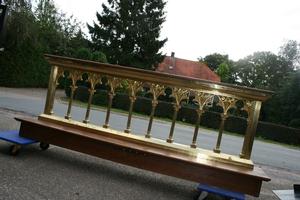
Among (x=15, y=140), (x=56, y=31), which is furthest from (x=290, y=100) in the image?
(x=15, y=140)

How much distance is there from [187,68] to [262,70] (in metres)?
14.0

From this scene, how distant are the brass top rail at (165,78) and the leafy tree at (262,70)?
173ft

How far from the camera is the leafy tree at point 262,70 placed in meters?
57.6

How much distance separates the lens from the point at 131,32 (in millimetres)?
34594

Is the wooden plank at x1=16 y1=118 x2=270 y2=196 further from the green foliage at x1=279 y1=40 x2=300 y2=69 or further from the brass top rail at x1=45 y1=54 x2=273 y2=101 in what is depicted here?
the green foliage at x1=279 y1=40 x2=300 y2=69

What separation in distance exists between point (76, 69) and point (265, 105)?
4010 cm

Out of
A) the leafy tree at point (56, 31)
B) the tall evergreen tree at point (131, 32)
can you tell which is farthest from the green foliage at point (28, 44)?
the tall evergreen tree at point (131, 32)

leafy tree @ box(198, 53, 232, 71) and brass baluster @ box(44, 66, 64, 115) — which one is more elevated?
leafy tree @ box(198, 53, 232, 71)

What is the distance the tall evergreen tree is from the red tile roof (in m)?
16.9

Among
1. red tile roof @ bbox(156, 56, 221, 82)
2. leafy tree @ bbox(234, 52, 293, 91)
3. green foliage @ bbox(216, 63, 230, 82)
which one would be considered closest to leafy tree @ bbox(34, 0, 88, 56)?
red tile roof @ bbox(156, 56, 221, 82)

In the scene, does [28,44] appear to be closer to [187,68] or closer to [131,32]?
[131,32]

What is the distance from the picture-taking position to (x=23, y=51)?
2352 cm

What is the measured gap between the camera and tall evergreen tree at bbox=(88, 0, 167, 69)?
114ft

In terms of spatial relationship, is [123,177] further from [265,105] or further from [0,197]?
[265,105]
